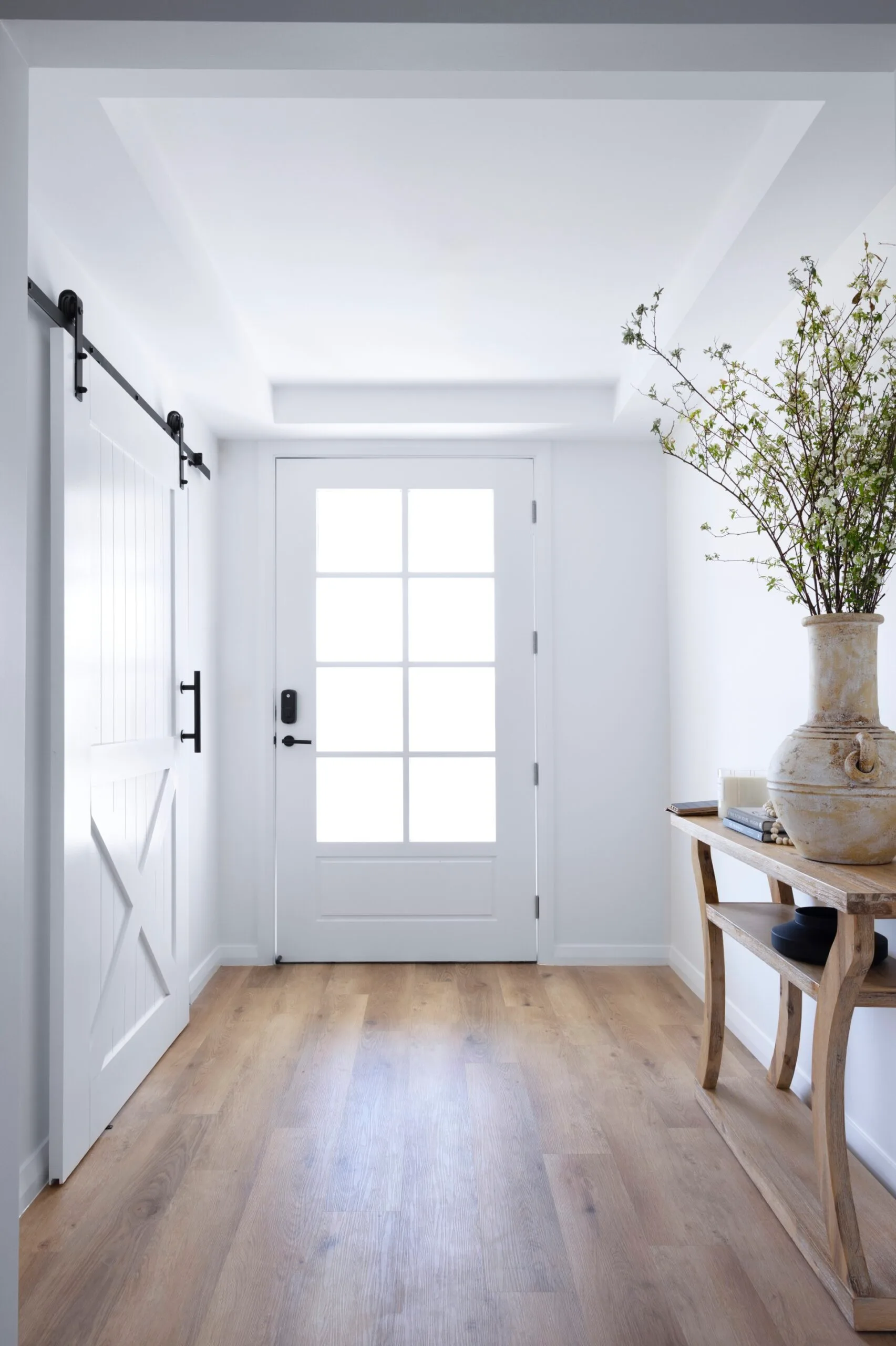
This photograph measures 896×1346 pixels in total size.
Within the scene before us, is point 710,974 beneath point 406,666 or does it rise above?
beneath

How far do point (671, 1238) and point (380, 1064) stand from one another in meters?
1.17

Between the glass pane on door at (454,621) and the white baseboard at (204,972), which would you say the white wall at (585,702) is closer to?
the white baseboard at (204,972)

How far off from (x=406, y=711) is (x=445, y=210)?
2.13 meters

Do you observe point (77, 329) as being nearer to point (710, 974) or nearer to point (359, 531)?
point (359, 531)

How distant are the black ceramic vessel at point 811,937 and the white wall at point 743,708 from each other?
0.18m

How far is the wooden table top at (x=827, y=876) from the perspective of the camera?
1.59m

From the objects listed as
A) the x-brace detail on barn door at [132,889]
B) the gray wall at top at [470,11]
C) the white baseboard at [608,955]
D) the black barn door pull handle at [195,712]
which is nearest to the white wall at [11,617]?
the gray wall at top at [470,11]

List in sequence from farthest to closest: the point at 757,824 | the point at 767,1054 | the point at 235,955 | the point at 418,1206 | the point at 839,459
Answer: the point at 235,955 < the point at 767,1054 < the point at 757,824 < the point at 418,1206 < the point at 839,459

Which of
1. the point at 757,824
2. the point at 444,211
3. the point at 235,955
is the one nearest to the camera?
the point at 757,824

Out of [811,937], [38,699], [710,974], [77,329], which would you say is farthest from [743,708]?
[77,329]

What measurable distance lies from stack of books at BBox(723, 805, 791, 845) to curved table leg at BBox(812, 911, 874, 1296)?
1.15 ft

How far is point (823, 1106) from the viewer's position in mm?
1781

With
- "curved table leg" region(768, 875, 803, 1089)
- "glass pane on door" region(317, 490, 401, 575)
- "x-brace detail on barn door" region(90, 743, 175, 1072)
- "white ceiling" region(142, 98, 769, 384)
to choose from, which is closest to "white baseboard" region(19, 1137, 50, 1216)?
"x-brace detail on barn door" region(90, 743, 175, 1072)

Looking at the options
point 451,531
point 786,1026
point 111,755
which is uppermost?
point 451,531
